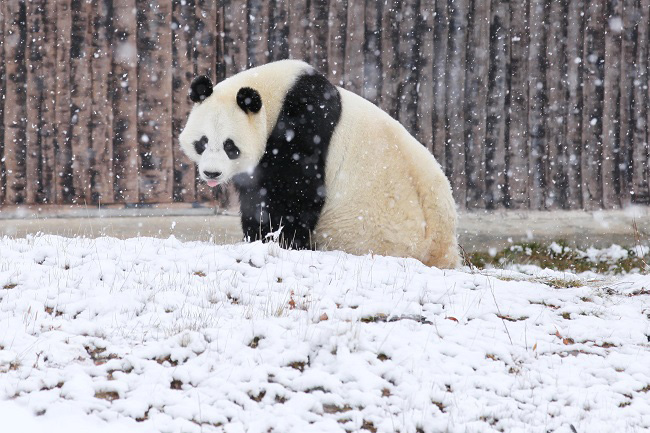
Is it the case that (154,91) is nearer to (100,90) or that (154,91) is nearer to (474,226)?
(100,90)

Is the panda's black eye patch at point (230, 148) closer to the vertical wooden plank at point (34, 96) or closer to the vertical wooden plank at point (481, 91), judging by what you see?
the vertical wooden plank at point (34, 96)

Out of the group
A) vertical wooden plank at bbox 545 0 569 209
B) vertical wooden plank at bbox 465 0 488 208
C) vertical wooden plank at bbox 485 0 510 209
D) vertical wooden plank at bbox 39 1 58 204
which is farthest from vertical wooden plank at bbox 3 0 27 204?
vertical wooden plank at bbox 545 0 569 209

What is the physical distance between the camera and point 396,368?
3.72m

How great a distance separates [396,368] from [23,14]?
6.31 meters

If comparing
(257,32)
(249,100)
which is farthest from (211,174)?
(257,32)

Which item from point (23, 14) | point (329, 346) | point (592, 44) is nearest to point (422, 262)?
point (329, 346)

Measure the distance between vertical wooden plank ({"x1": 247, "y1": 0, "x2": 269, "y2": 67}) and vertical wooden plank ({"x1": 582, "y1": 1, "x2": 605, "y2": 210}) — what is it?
3718 mm

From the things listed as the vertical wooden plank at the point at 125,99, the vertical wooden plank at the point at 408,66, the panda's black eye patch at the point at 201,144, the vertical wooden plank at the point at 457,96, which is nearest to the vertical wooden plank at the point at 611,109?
the vertical wooden plank at the point at 457,96

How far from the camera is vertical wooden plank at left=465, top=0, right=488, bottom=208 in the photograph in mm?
8641

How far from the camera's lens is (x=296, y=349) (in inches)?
149

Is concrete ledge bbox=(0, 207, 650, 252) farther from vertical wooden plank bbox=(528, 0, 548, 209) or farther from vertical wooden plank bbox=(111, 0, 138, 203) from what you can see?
vertical wooden plank bbox=(111, 0, 138, 203)

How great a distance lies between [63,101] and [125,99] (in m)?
0.65

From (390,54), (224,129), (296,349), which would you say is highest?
(390,54)

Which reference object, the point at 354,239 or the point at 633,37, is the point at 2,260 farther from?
the point at 633,37
